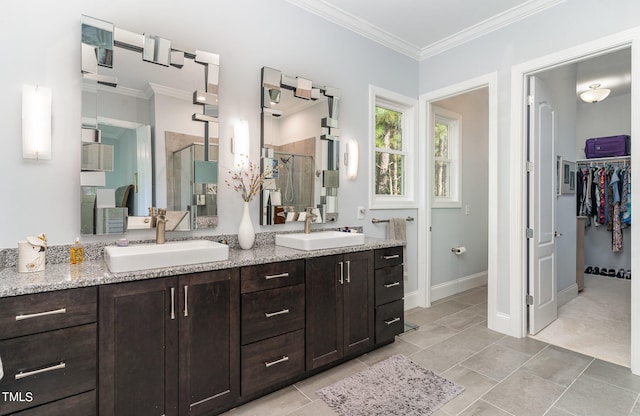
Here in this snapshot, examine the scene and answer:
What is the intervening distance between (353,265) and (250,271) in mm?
868

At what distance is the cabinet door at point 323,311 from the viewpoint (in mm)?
2273

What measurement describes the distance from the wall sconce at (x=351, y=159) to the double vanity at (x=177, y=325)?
87 centimetres

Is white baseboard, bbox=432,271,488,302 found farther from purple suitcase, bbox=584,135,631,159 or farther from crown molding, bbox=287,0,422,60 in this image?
purple suitcase, bbox=584,135,631,159

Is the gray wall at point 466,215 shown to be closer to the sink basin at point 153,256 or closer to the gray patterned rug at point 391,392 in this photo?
the gray patterned rug at point 391,392

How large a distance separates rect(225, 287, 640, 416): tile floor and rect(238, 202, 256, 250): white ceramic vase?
3.31 ft

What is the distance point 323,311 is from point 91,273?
1423 millimetres

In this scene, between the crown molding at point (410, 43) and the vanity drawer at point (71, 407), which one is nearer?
the vanity drawer at point (71, 407)

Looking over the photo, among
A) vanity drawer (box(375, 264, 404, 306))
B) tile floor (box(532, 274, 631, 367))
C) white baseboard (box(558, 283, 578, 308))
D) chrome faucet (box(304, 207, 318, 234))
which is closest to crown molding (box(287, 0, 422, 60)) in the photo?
chrome faucet (box(304, 207, 318, 234))

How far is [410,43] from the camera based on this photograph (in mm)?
3678

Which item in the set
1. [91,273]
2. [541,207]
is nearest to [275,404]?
[91,273]

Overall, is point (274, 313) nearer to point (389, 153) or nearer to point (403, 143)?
point (389, 153)

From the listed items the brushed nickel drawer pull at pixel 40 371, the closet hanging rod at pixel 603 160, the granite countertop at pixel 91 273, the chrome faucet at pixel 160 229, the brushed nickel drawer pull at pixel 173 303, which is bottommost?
the brushed nickel drawer pull at pixel 40 371

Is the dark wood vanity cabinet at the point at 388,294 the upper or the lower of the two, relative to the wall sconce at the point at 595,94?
lower

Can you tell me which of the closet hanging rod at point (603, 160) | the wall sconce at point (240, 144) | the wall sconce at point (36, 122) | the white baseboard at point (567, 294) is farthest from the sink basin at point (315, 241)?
the closet hanging rod at point (603, 160)
